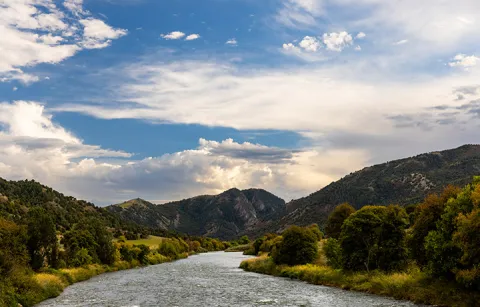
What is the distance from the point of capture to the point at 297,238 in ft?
299

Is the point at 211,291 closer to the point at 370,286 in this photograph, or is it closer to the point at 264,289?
the point at 264,289

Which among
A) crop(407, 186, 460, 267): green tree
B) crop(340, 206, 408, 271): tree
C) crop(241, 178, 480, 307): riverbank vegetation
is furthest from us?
crop(340, 206, 408, 271): tree

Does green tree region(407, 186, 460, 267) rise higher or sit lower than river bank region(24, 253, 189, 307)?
higher

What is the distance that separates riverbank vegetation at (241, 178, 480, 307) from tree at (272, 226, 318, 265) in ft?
0.96

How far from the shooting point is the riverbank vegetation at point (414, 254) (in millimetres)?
41088

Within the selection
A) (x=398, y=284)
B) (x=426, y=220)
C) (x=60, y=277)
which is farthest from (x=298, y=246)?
(x=60, y=277)

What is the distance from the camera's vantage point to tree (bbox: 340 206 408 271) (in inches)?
2491

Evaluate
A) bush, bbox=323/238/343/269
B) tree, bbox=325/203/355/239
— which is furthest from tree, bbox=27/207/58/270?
Answer: tree, bbox=325/203/355/239

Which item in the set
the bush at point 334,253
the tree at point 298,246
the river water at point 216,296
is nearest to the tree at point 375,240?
the bush at point 334,253

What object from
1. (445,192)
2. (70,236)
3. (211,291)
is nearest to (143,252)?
(70,236)

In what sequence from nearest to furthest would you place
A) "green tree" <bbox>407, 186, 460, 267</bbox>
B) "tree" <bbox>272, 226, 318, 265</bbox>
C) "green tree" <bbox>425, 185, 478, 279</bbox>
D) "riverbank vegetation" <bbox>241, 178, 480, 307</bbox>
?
"riverbank vegetation" <bbox>241, 178, 480, 307</bbox> < "green tree" <bbox>425, 185, 478, 279</bbox> < "green tree" <bbox>407, 186, 460, 267</bbox> < "tree" <bbox>272, 226, 318, 265</bbox>

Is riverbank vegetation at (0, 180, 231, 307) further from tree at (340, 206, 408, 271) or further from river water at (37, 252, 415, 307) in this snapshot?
tree at (340, 206, 408, 271)

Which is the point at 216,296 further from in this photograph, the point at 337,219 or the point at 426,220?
the point at 337,219

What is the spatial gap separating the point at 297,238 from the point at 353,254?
25.2 m
